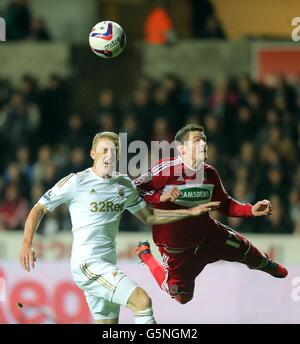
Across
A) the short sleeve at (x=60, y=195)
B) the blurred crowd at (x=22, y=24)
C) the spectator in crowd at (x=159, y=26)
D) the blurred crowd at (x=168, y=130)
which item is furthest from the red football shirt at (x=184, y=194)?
the blurred crowd at (x=22, y=24)

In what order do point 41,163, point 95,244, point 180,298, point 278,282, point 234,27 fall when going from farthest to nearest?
1. point 234,27
2. point 41,163
3. point 278,282
4. point 180,298
5. point 95,244

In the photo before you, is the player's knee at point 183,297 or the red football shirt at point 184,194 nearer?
the red football shirt at point 184,194

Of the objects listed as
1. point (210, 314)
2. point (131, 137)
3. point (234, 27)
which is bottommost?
point (210, 314)

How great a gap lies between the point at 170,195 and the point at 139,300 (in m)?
0.91

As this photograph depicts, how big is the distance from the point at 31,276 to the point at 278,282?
263cm

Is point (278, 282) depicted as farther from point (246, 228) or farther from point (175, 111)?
point (175, 111)

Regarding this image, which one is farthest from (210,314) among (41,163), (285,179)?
(41,163)

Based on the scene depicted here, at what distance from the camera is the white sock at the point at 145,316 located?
9.69 metres

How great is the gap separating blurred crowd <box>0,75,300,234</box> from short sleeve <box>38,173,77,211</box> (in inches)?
107

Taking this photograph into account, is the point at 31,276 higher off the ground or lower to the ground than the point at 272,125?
lower

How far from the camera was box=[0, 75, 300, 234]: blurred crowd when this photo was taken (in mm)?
12969

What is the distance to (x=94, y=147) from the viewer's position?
10.0 m

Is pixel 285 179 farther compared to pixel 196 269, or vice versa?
pixel 285 179

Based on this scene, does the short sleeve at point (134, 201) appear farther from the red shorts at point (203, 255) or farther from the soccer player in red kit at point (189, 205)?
the red shorts at point (203, 255)
